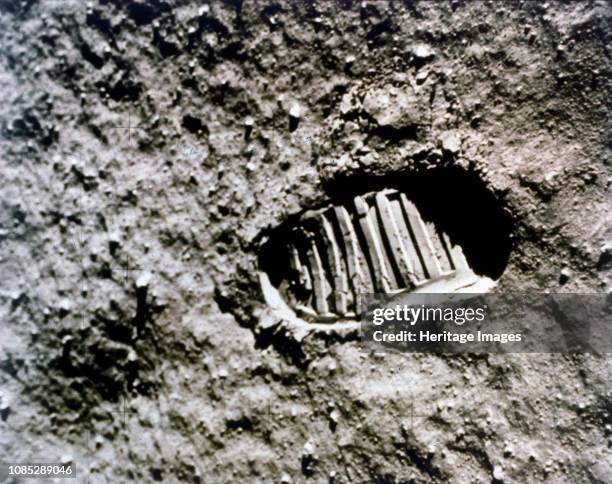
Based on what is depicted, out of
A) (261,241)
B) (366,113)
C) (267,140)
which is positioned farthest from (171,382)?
(366,113)

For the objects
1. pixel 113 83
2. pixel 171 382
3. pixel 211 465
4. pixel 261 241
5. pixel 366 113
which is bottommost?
pixel 211 465

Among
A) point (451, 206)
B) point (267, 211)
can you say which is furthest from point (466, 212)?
point (267, 211)

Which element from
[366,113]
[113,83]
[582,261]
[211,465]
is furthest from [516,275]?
[113,83]

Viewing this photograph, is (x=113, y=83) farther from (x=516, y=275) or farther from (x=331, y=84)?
(x=516, y=275)

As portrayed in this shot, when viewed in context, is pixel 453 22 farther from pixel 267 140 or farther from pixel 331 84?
pixel 267 140

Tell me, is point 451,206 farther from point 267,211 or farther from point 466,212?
point 267,211

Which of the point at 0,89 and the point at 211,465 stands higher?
the point at 0,89
